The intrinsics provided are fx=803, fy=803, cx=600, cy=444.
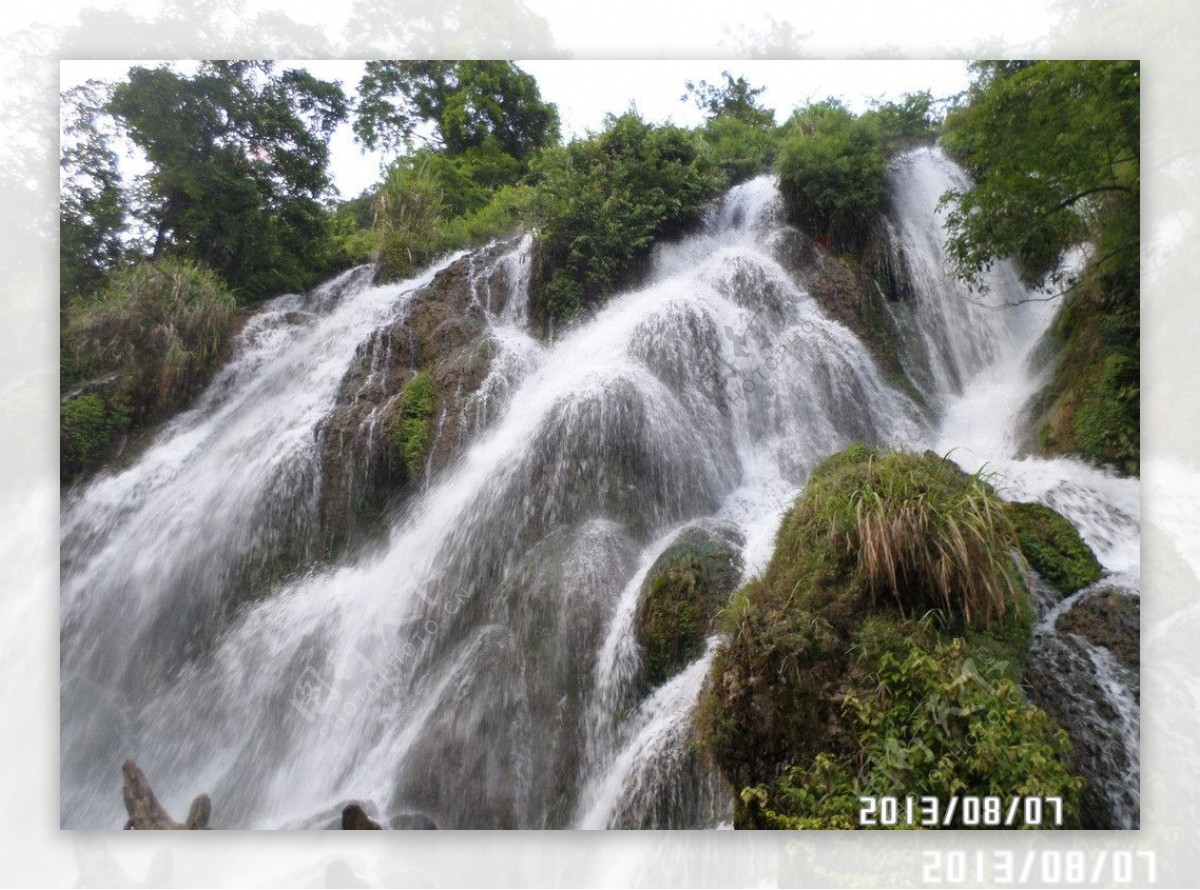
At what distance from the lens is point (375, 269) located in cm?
338

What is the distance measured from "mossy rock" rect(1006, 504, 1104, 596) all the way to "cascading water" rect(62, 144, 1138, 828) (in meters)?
0.07

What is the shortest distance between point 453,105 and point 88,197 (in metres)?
1.49

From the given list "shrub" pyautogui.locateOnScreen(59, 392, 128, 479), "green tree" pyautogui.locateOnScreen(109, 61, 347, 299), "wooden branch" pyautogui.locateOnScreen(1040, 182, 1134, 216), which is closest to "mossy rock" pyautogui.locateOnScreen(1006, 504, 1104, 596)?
"wooden branch" pyautogui.locateOnScreen(1040, 182, 1134, 216)

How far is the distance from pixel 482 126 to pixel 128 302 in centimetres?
157

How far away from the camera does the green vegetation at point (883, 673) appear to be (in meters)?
2.65

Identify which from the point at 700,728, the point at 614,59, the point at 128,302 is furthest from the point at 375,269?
the point at 700,728

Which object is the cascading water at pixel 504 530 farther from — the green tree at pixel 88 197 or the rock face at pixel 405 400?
the green tree at pixel 88 197

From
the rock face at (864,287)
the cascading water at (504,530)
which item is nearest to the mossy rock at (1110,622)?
the cascading water at (504,530)

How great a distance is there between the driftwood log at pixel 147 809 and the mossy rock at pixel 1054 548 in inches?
124

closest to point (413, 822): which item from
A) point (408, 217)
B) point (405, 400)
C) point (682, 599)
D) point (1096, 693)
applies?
point (682, 599)

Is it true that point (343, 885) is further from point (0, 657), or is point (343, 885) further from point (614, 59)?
point (614, 59)

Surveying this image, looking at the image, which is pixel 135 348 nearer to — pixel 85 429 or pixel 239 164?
pixel 85 429

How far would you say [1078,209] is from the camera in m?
3.08

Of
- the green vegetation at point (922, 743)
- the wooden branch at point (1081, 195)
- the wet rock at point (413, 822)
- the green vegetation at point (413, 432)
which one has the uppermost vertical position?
the wooden branch at point (1081, 195)
